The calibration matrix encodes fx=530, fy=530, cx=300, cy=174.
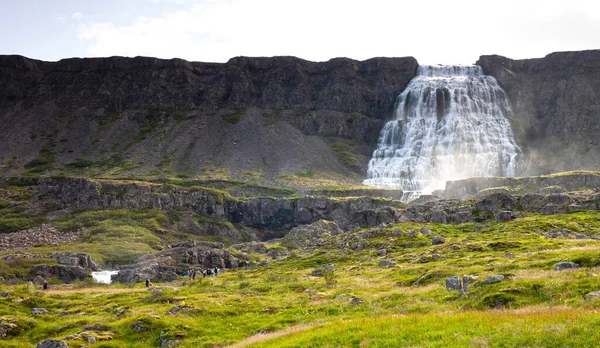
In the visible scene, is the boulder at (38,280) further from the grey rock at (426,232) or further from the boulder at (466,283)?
the boulder at (466,283)

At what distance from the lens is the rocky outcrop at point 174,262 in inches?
3738

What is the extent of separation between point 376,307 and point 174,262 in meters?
74.6

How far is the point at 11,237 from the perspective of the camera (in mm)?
134000

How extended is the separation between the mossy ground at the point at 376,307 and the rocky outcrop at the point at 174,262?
996 cm

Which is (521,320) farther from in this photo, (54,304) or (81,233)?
(81,233)

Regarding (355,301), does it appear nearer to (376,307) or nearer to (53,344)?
(376,307)

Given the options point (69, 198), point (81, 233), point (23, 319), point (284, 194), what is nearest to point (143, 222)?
point (81, 233)

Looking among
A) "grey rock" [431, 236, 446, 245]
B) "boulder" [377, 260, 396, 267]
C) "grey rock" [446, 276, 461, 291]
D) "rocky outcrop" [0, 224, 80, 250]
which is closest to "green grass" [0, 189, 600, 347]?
"grey rock" [446, 276, 461, 291]

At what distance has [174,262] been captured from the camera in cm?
10431

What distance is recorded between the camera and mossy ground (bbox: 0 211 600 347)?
891 inches

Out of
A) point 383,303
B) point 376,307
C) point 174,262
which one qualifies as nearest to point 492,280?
point 383,303

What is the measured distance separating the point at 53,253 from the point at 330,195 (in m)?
94.8

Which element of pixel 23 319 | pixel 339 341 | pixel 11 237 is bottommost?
pixel 11 237

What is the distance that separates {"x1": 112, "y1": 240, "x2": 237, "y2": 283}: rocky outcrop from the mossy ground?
392 inches
